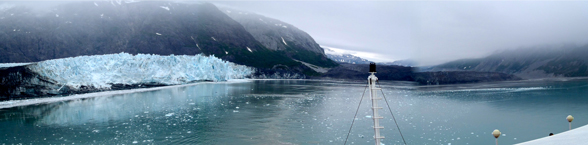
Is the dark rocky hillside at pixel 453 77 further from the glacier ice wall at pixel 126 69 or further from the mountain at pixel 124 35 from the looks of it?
the glacier ice wall at pixel 126 69

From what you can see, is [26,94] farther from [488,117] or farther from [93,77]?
[488,117]

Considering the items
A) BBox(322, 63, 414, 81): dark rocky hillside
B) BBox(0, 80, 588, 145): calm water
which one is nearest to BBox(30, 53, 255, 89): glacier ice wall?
BBox(0, 80, 588, 145): calm water

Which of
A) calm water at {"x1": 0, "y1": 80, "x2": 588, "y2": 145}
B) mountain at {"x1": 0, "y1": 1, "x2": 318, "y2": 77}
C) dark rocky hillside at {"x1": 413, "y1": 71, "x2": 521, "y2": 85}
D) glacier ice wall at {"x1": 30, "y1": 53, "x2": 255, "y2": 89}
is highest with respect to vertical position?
mountain at {"x1": 0, "y1": 1, "x2": 318, "y2": 77}

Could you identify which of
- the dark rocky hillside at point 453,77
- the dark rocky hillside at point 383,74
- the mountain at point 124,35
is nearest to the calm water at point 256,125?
the dark rocky hillside at point 453,77

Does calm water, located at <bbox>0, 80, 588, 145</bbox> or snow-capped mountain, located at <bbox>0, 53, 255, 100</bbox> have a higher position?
snow-capped mountain, located at <bbox>0, 53, 255, 100</bbox>

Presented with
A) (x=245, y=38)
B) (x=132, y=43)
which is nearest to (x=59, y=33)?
(x=132, y=43)

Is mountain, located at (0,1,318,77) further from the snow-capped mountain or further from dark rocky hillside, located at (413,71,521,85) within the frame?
the snow-capped mountain

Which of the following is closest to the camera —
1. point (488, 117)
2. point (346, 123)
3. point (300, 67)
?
point (346, 123)
